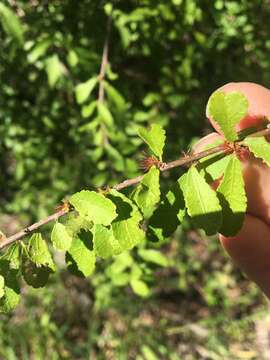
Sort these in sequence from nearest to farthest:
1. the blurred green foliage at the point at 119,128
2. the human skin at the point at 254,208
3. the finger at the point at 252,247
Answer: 1. the human skin at the point at 254,208
2. the finger at the point at 252,247
3. the blurred green foliage at the point at 119,128

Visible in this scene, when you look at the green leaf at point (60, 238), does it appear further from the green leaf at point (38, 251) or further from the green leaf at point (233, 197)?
the green leaf at point (233, 197)

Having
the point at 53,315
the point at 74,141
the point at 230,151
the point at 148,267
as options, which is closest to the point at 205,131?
the point at 74,141

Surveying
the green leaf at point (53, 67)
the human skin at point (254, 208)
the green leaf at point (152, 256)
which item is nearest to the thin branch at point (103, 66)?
the green leaf at point (53, 67)

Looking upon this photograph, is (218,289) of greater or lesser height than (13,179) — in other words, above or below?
below

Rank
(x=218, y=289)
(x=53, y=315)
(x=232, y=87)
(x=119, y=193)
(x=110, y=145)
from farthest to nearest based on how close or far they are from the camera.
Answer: (x=218, y=289) → (x=53, y=315) → (x=110, y=145) → (x=232, y=87) → (x=119, y=193)

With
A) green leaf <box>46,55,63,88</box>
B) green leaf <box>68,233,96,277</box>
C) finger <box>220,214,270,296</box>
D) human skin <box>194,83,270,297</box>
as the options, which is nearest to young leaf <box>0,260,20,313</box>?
green leaf <box>68,233,96,277</box>

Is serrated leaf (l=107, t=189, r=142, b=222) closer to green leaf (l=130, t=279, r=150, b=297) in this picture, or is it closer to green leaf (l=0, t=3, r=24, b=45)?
green leaf (l=0, t=3, r=24, b=45)

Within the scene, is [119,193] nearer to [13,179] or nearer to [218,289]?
[13,179]

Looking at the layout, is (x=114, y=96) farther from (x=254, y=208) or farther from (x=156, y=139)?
(x=156, y=139)
